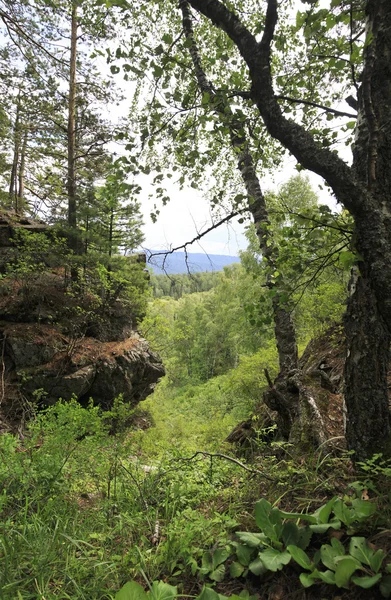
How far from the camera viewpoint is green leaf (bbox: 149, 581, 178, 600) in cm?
129

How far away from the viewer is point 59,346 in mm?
9398

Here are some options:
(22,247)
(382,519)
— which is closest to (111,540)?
(382,519)

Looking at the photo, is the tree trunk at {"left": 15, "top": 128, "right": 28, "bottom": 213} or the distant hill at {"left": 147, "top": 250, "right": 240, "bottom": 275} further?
the tree trunk at {"left": 15, "top": 128, "right": 28, "bottom": 213}

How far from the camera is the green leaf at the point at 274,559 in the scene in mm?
1362

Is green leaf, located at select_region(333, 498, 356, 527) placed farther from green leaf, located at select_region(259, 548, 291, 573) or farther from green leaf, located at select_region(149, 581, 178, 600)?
green leaf, located at select_region(149, 581, 178, 600)

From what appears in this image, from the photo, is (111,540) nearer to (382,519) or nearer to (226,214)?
(382,519)

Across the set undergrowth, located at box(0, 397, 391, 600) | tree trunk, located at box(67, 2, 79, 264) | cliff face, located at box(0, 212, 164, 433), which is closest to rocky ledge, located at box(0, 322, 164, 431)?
cliff face, located at box(0, 212, 164, 433)

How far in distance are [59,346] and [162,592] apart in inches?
354

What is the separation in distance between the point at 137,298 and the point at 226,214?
29.8 ft

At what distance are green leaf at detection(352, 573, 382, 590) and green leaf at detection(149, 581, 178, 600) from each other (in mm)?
717

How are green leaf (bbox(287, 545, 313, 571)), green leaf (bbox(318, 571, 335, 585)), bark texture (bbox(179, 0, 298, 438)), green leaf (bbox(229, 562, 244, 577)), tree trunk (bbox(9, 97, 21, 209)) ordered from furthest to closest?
1. tree trunk (bbox(9, 97, 21, 209))
2. bark texture (bbox(179, 0, 298, 438))
3. green leaf (bbox(229, 562, 244, 577))
4. green leaf (bbox(287, 545, 313, 571))
5. green leaf (bbox(318, 571, 335, 585))

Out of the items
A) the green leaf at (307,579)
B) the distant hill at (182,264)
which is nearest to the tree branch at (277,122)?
the distant hill at (182,264)

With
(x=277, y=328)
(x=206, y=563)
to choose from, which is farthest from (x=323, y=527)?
(x=277, y=328)

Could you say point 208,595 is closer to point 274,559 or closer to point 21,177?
point 274,559
